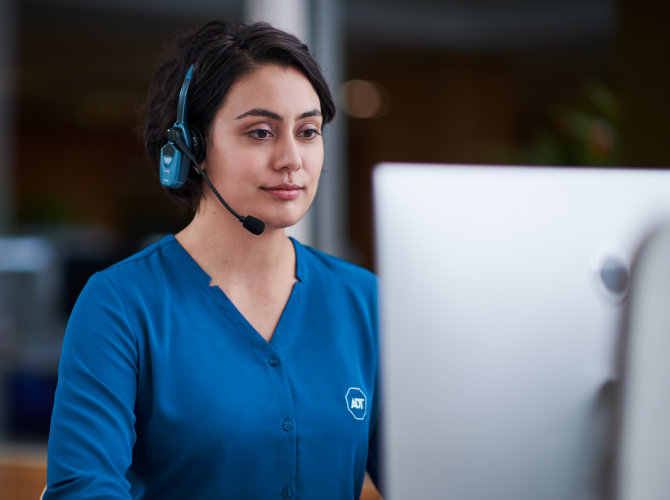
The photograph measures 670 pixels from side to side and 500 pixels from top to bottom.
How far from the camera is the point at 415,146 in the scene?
19.4 feet

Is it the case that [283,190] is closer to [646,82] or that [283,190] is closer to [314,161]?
[314,161]

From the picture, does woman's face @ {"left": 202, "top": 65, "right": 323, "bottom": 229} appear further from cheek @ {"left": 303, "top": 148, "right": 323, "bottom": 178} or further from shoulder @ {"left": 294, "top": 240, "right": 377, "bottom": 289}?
shoulder @ {"left": 294, "top": 240, "right": 377, "bottom": 289}

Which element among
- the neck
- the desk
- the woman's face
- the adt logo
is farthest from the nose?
the desk

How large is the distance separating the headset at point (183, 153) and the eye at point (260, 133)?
0.09 m

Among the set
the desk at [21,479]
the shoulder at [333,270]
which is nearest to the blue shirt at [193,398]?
the shoulder at [333,270]

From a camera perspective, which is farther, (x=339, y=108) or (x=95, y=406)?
(x=339, y=108)

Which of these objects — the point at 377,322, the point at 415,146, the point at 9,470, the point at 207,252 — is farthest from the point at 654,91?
the point at 415,146

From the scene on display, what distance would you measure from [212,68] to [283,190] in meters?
0.21

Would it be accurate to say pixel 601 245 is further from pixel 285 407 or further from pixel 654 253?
pixel 285 407

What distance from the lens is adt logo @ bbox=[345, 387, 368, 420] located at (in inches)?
37.5

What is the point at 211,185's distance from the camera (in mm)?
932

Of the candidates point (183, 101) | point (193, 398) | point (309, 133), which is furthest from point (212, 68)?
point (193, 398)

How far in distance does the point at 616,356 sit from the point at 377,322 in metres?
0.53

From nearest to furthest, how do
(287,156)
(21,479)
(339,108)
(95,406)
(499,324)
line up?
1. (499,324)
2. (95,406)
3. (287,156)
4. (339,108)
5. (21,479)
